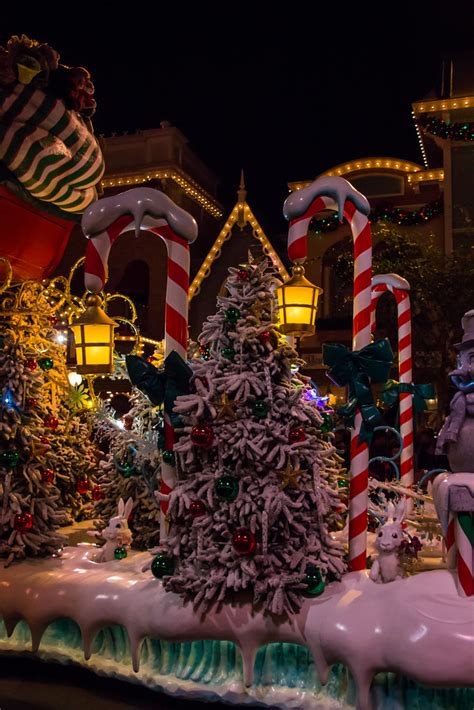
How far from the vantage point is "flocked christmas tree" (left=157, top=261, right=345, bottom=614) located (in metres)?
3.84

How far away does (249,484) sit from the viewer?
3973 millimetres

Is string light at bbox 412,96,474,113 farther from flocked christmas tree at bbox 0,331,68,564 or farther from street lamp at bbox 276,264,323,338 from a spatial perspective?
flocked christmas tree at bbox 0,331,68,564

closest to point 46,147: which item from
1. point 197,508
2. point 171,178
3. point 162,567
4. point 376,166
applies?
point 197,508

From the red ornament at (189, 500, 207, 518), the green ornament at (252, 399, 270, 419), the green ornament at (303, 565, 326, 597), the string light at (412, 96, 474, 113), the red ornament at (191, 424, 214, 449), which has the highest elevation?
the string light at (412, 96, 474, 113)

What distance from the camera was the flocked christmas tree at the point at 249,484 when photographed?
3.84 meters

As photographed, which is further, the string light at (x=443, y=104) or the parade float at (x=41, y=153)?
the string light at (x=443, y=104)

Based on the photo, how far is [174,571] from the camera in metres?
4.08

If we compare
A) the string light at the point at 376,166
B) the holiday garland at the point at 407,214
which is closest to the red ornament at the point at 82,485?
the holiday garland at the point at 407,214

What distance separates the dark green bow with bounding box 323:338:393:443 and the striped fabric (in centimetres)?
289

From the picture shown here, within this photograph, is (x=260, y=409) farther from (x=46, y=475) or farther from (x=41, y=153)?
(x=41, y=153)

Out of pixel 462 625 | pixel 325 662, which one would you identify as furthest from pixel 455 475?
pixel 325 662

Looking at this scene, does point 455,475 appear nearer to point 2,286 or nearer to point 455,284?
point 2,286

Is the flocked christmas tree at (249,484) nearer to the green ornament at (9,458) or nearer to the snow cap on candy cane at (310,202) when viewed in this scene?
the snow cap on candy cane at (310,202)

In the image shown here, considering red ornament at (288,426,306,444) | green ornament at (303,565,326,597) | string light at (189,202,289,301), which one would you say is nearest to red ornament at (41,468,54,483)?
red ornament at (288,426,306,444)
